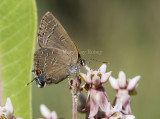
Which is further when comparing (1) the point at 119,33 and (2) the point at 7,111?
(1) the point at 119,33

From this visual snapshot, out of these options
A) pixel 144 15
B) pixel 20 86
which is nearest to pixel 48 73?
pixel 20 86

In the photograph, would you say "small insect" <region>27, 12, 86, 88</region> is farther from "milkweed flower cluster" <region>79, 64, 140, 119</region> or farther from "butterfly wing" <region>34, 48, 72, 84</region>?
"milkweed flower cluster" <region>79, 64, 140, 119</region>

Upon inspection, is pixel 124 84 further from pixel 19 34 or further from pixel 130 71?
pixel 130 71

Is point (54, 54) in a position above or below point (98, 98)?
above

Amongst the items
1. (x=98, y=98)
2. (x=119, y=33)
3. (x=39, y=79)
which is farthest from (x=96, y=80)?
(x=119, y=33)

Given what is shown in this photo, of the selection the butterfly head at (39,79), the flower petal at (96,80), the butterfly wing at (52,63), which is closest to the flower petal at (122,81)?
the flower petal at (96,80)

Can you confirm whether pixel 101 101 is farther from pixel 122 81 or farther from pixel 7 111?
pixel 7 111

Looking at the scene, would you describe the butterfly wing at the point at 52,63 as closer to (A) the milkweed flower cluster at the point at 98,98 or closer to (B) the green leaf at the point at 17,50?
(A) the milkweed flower cluster at the point at 98,98

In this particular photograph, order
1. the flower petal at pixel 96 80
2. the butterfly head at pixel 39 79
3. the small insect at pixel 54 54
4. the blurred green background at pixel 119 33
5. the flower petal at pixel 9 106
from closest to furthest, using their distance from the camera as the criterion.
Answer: the flower petal at pixel 9 106 → the flower petal at pixel 96 80 → the butterfly head at pixel 39 79 → the small insect at pixel 54 54 → the blurred green background at pixel 119 33
